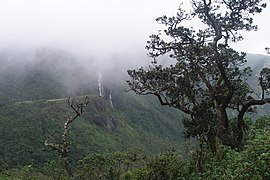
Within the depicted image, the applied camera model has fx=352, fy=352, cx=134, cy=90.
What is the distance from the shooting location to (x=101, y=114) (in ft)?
481

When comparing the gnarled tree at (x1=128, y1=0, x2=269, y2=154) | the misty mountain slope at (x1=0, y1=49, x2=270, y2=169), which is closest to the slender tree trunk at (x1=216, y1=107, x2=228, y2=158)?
the gnarled tree at (x1=128, y1=0, x2=269, y2=154)

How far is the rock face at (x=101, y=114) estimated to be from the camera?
139000 millimetres

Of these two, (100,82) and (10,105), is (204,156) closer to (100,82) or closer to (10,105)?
(10,105)

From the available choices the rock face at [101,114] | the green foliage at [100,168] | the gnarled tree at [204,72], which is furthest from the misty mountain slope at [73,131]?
the gnarled tree at [204,72]

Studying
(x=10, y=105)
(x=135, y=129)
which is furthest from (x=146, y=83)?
(x=135, y=129)

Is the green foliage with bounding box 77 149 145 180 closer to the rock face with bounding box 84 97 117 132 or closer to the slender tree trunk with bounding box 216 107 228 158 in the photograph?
the slender tree trunk with bounding box 216 107 228 158

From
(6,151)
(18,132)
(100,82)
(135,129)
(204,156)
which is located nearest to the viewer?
(204,156)

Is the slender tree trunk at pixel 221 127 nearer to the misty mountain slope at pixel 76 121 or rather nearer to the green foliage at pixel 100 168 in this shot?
the green foliage at pixel 100 168

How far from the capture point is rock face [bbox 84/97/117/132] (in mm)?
139000

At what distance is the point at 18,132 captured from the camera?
93.5 metres

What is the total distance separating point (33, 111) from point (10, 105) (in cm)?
799

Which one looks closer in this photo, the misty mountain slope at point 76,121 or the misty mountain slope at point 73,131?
the misty mountain slope at point 73,131

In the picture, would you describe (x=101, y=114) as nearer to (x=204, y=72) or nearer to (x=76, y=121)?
(x=76, y=121)

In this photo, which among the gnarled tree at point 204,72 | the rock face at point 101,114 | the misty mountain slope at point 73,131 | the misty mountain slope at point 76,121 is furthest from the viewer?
the rock face at point 101,114
